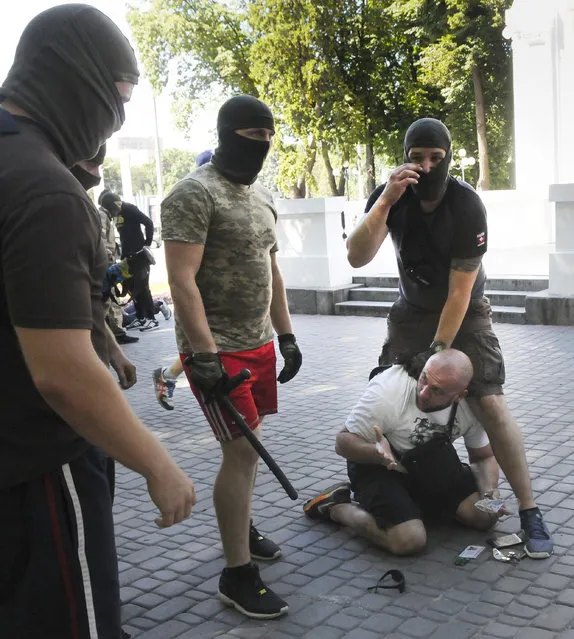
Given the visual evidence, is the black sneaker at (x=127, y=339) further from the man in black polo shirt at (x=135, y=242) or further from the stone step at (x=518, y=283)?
the stone step at (x=518, y=283)

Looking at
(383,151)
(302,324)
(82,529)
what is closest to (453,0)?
(383,151)

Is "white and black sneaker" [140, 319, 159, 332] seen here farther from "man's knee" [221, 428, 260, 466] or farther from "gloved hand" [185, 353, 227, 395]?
"gloved hand" [185, 353, 227, 395]

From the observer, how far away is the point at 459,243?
13.0 ft

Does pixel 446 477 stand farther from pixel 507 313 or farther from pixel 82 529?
pixel 507 313

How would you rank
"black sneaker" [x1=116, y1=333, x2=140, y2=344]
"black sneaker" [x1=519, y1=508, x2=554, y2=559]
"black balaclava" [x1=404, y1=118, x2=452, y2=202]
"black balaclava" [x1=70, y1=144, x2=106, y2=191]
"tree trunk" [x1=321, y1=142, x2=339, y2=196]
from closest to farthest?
"black balaclava" [x1=70, y1=144, x2=106, y2=191], "black sneaker" [x1=519, y1=508, x2=554, y2=559], "black balaclava" [x1=404, y1=118, x2=452, y2=202], "black sneaker" [x1=116, y1=333, x2=140, y2=344], "tree trunk" [x1=321, y1=142, x2=339, y2=196]

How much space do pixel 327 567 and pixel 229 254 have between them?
1.52 metres

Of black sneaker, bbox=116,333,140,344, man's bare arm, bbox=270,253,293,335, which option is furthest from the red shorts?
black sneaker, bbox=116,333,140,344

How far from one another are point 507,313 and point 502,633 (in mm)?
7976

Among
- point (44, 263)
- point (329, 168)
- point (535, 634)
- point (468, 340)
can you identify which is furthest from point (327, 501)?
point (329, 168)

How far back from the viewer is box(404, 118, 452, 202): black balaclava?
393 centimetres

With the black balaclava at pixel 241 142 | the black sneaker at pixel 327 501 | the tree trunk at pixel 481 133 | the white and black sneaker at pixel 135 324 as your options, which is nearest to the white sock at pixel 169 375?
the black sneaker at pixel 327 501

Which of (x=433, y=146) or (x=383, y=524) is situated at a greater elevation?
(x=433, y=146)

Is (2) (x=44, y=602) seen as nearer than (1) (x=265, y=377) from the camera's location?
Yes

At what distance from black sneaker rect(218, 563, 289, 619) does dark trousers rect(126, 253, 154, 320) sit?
26.9 feet
